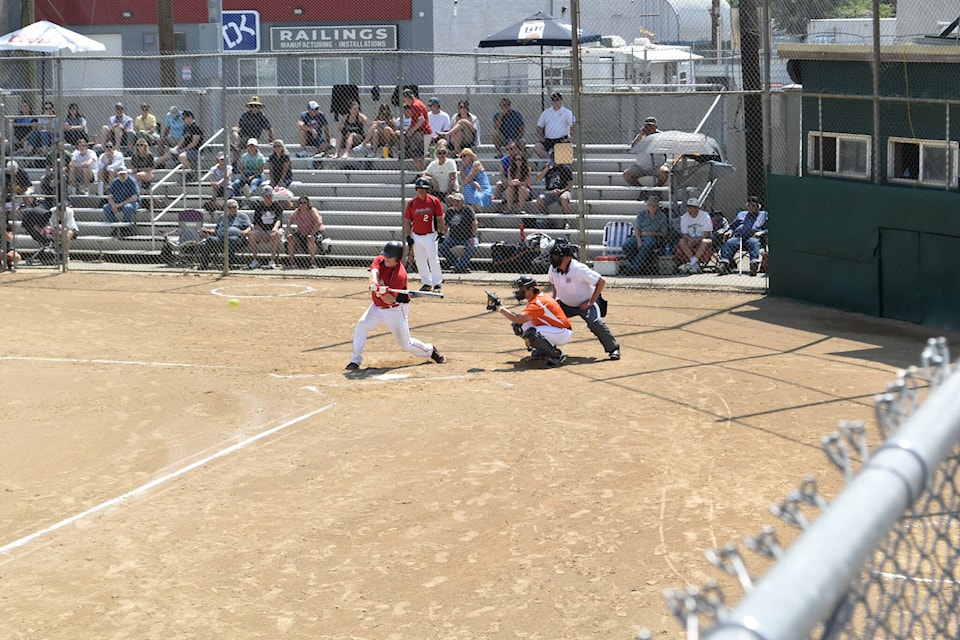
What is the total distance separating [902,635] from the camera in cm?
246

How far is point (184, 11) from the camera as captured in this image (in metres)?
40.1

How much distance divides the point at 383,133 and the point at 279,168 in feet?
7.70

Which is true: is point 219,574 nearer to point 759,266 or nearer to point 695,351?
point 695,351

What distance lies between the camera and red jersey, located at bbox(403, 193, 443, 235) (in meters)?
18.8

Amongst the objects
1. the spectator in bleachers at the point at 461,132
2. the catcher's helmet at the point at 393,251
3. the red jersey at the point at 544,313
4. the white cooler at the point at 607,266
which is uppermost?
the spectator in bleachers at the point at 461,132

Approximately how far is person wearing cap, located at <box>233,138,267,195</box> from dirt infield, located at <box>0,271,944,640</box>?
6.28 metres

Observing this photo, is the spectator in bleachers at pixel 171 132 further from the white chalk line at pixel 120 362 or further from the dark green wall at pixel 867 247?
the dark green wall at pixel 867 247

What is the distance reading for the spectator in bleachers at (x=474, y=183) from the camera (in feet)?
69.7

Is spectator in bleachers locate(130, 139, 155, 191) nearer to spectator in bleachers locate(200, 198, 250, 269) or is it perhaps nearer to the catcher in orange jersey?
spectator in bleachers locate(200, 198, 250, 269)

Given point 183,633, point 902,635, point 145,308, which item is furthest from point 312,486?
point 145,308

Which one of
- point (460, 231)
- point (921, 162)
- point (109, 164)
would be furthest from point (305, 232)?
point (921, 162)

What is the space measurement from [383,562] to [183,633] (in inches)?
56.8

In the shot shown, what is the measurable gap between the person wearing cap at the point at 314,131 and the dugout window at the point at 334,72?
9039 mm

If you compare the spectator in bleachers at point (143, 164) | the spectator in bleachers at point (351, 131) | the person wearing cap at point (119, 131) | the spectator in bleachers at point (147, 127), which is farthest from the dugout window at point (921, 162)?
the person wearing cap at point (119, 131)
